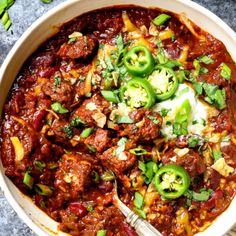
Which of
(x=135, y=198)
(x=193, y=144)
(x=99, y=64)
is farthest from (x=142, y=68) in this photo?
(x=135, y=198)

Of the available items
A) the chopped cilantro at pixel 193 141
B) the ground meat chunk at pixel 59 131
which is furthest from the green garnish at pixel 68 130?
the chopped cilantro at pixel 193 141

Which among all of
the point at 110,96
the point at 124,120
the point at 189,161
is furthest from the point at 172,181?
the point at 110,96

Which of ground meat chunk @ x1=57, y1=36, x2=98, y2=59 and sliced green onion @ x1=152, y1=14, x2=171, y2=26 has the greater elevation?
sliced green onion @ x1=152, y1=14, x2=171, y2=26

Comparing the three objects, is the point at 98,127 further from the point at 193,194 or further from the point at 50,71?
the point at 193,194

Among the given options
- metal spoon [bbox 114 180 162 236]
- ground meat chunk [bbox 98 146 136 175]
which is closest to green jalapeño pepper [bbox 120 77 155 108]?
ground meat chunk [bbox 98 146 136 175]

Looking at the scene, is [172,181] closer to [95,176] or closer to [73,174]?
[95,176]

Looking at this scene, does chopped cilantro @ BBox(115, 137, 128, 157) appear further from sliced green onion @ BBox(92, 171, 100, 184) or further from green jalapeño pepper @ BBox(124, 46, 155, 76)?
green jalapeño pepper @ BBox(124, 46, 155, 76)
